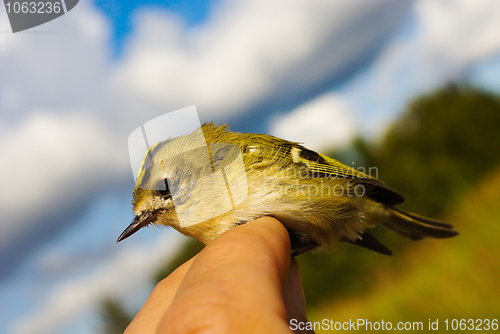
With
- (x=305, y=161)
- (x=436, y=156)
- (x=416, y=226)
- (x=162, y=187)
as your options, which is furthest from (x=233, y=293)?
(x=436, y=156)

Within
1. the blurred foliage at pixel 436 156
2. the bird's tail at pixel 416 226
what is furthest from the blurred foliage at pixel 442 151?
the bird's tail at pixel 416 226

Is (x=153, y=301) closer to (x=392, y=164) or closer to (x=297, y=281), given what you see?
(x=297, y=281)

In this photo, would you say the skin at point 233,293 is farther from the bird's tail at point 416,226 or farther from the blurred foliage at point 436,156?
the blurred foliage at point 436,156

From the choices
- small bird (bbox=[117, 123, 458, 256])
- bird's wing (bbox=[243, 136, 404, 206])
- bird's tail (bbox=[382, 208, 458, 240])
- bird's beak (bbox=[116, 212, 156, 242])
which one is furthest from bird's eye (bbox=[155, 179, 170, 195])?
bird's tail (bbox=[382, 208, 458, 240])

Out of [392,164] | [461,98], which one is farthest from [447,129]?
[392,164]

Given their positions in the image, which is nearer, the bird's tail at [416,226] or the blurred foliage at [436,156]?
the bird's tail at [416,226]

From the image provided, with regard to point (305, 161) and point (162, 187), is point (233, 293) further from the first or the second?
point (305, 161)
